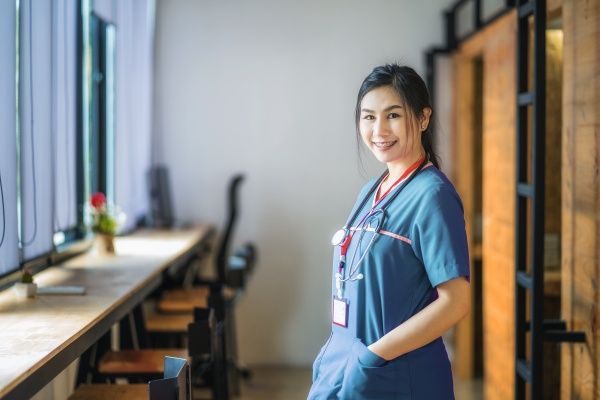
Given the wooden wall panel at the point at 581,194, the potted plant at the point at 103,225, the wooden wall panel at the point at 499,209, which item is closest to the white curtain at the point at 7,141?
the potted plant at the point at 103,225

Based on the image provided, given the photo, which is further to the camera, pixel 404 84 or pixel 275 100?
pixel 275 100

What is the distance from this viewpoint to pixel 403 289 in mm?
1868

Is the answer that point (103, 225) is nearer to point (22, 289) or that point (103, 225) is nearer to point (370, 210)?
point (22, 289)

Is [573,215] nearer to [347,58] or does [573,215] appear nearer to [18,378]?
[18,378]

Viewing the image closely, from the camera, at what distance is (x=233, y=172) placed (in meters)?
5.26

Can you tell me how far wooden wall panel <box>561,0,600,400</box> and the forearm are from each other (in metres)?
0.92

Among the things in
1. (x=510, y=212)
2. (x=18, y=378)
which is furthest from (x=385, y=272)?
(x=510, y=212)

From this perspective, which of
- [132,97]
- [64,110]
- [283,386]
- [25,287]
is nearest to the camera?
[25,287]

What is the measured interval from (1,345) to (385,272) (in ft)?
3.21

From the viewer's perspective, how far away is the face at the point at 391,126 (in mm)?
1924

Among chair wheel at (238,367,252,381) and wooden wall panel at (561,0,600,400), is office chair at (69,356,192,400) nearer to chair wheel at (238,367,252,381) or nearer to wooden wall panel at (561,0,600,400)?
wooden wall panel at (561,0,600,400)

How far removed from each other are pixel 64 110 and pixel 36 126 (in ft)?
1.65

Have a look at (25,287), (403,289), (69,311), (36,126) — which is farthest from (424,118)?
(36,126)

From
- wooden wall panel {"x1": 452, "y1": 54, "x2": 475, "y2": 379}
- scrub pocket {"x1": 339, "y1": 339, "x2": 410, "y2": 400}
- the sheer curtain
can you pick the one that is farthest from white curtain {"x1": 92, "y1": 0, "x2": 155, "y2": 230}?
scrub pocket {"x1": 339, "y1": 339, "x2": 410, "y2": 400}
